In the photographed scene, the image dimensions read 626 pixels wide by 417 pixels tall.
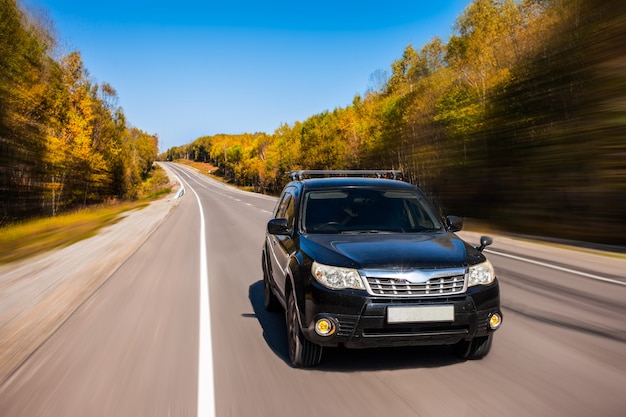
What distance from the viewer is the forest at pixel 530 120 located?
1482 centimetres

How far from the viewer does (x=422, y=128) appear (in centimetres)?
3988

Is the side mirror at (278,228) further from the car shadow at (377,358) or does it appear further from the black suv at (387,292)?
the car shadow at (377,358)

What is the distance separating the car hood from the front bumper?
0.25 meters

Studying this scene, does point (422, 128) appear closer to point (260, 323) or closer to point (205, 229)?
point (205, 229)

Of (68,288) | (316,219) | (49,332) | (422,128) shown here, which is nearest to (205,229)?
(68,288)

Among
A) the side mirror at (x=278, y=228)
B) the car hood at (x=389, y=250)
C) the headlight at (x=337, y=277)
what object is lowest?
the headlight at (x=337, y=277)

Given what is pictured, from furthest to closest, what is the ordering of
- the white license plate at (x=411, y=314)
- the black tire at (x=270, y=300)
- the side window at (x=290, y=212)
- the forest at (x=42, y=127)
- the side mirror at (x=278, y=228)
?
1. the forest at (x=42, y=127)
2. the black tire at (x=270, y=300)
3. the side window at (x=290, y=212)
4. the side mirror at (x=278, y=228)
5. the white license plate at (x=411, y=314)

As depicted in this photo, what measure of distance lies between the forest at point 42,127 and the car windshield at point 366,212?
23.7 meters

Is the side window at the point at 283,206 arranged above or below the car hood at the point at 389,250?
above

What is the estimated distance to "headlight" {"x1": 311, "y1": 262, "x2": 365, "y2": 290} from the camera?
147 inches

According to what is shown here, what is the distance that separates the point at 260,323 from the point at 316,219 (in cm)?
164

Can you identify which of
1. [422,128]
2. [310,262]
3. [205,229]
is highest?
[422,128]

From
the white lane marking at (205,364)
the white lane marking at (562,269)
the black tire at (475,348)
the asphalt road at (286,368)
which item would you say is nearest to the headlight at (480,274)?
the black tire at (475,348)

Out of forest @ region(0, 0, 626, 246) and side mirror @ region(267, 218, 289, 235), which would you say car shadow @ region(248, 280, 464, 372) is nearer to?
side mirror @ region(267, 218, 289, 235)
